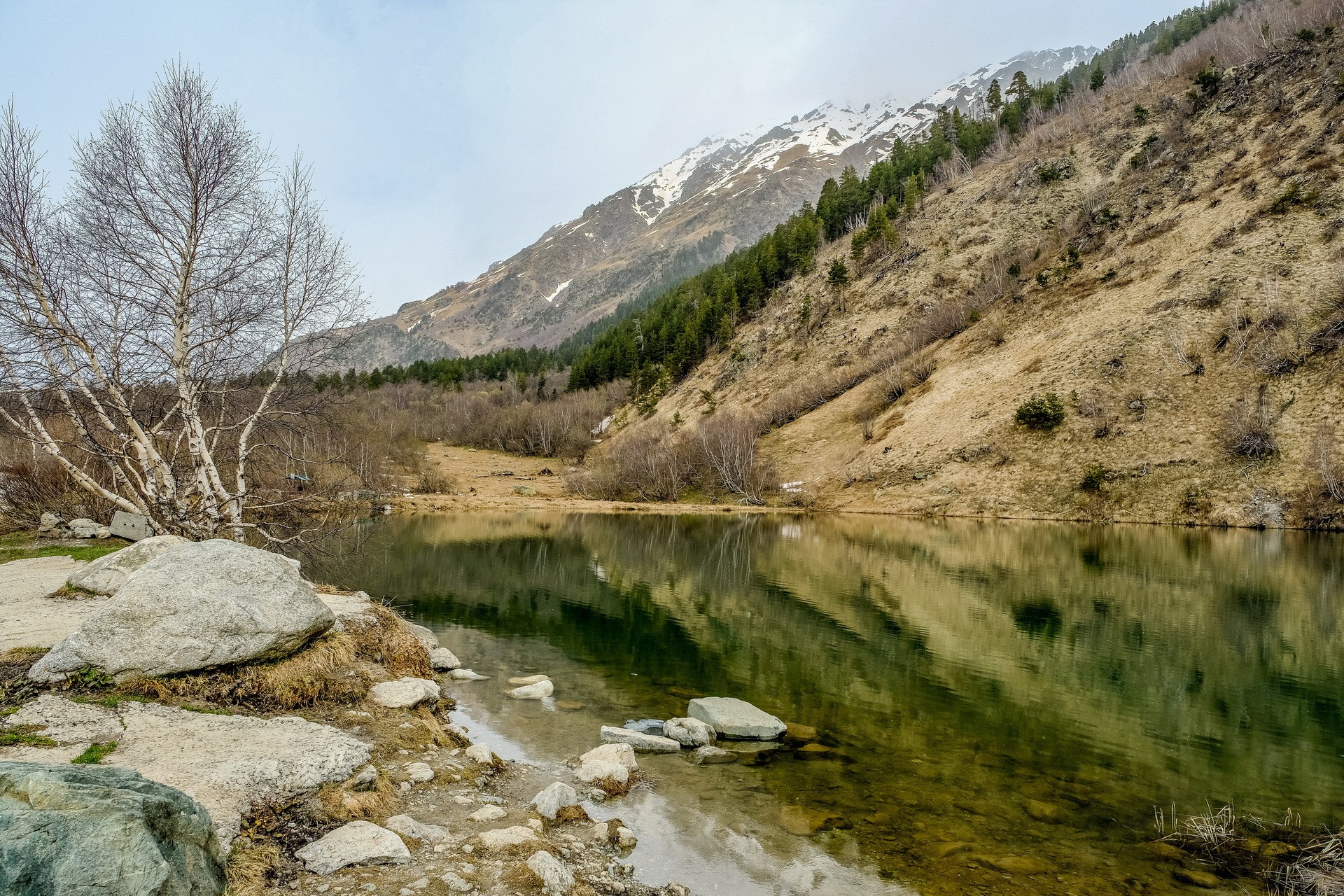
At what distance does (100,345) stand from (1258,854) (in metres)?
20.6

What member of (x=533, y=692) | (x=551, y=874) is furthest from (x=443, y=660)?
(x=551, y=874)

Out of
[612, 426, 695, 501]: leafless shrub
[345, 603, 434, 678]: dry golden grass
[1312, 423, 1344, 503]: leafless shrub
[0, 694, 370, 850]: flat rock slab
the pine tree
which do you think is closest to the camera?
[0, 694, 370, 850]: flat rock slab

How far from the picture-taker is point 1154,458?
48.1 m

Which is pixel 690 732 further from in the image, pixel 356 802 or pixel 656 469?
pixel 656 469

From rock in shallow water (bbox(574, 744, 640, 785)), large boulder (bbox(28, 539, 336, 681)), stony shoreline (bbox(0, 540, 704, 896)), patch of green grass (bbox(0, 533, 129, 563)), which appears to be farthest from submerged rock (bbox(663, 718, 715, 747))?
patch of green grass (bbox(0, 533, 129, 563))

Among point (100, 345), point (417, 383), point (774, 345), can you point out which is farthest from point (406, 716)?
point (417, 383)

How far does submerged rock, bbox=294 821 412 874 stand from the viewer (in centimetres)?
569

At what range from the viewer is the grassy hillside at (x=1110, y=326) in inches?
1836

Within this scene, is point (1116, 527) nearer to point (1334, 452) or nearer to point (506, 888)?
point (1334, 452)

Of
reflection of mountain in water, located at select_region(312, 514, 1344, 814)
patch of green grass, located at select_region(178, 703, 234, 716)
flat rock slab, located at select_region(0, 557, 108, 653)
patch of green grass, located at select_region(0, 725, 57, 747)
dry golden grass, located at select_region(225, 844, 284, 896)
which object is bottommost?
reflection of mountain in water, located at select_region(312, 514, 1344, 814)

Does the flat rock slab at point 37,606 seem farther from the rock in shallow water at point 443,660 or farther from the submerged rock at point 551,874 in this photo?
the submerged rock at point 551,874

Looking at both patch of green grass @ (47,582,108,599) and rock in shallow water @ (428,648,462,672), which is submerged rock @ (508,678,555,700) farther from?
patch of green grass @ (47,582,108,599)

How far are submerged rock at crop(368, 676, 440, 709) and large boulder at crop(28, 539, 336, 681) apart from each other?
4.39 ft

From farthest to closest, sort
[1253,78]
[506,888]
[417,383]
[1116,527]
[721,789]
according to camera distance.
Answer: [417,383] < [1253,78] < [1116,527] < [721,789] < [506,888]
